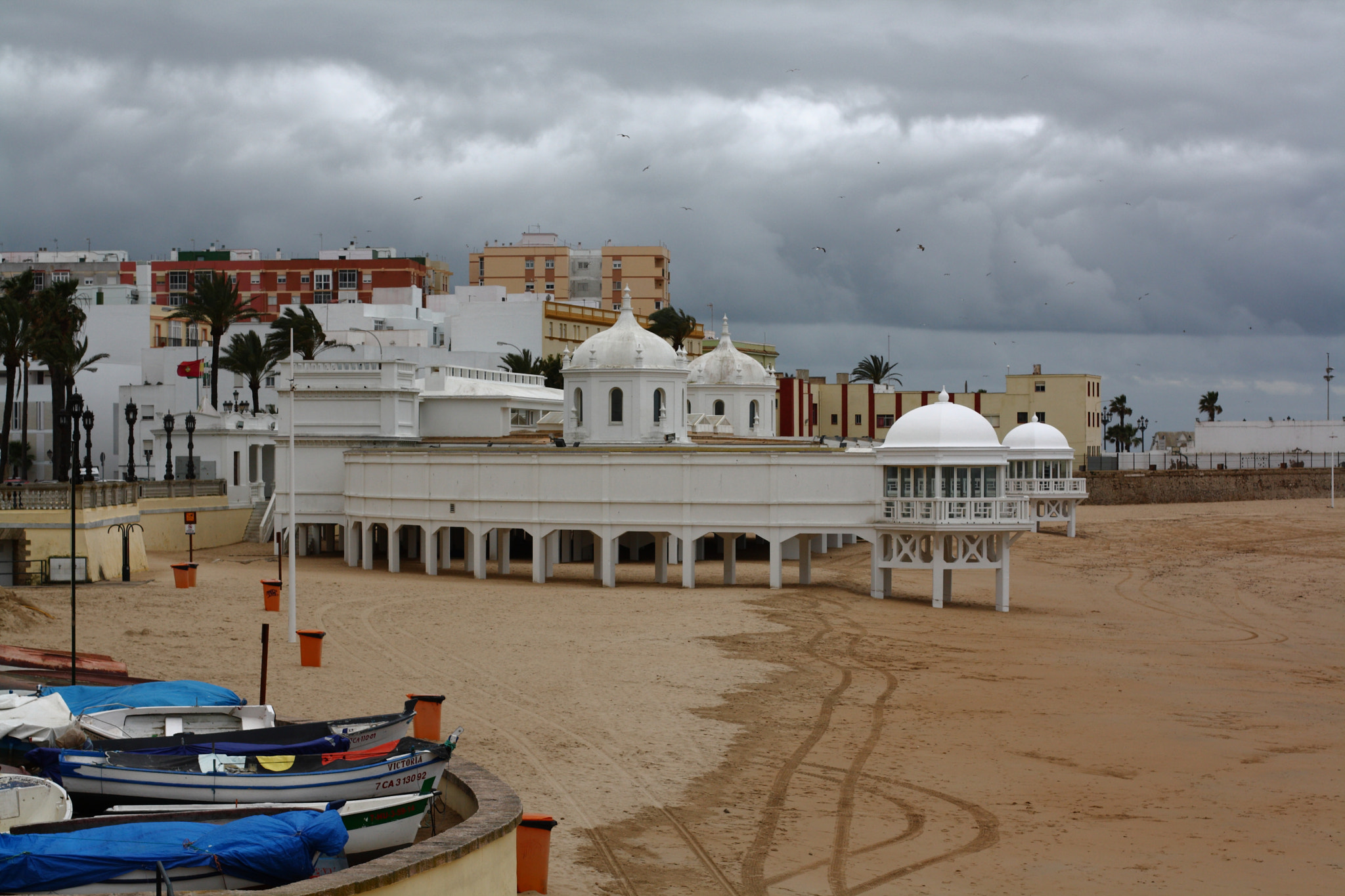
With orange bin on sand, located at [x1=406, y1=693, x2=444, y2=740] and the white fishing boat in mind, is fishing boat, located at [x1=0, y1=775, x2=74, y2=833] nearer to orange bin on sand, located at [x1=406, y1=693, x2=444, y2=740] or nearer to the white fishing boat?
the white fishing boat

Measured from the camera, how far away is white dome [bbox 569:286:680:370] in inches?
2034

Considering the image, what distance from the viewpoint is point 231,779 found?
15.4 m

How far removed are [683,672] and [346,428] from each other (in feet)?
99.9

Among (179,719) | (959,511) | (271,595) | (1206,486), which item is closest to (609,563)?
(959,511)

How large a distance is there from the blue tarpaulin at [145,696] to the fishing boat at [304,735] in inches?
46.4

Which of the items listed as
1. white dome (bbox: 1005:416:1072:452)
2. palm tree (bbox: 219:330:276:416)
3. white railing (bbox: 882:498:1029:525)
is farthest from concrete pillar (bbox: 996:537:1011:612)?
palm tree (bbox: 219:330:276:416)

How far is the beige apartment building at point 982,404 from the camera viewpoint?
105 m

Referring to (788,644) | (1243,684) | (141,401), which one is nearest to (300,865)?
(788,644)

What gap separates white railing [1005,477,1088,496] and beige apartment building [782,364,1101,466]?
112ft

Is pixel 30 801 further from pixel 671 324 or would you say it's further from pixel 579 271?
pixel 579 271

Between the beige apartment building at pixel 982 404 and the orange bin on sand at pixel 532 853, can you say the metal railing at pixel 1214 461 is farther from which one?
the orange bin on sand at pixel 532 853

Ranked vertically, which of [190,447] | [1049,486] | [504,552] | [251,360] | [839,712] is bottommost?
[839,712]

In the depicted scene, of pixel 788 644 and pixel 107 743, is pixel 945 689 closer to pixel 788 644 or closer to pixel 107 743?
pixel 788 644

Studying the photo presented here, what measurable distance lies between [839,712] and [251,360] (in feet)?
199
